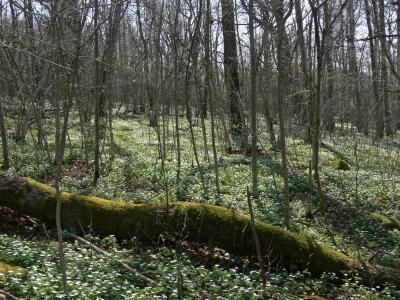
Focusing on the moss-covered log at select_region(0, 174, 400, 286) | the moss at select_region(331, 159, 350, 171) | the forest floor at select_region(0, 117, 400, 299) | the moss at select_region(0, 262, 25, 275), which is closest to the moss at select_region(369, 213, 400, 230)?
the forest floor at select_region(0, 117, 400, 299)

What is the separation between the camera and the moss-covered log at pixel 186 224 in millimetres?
6141

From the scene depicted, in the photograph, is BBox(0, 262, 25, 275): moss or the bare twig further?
BBox(0, 262, 25, 275): moss

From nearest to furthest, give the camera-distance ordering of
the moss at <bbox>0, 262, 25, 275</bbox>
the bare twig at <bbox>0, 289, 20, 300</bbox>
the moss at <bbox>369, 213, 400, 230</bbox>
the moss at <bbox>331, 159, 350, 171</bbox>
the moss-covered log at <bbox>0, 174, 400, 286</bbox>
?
the bare twig at <bbox>0, 289, 20, 300</bbox> → the moss at <bbox>0, 262, 25, 275</bbox> → the moss-covered log at <bbox>0, 174, 400, 286</bbox> → the moss at <bbox>369, 213, 400, 230</bbox> → the moss at <bbox>331, 159, 350, 171</bbox>

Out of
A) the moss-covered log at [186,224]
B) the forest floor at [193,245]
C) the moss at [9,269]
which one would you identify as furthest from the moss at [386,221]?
the moss at [9,269]

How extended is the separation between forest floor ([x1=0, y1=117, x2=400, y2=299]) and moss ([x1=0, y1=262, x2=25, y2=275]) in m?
0.09

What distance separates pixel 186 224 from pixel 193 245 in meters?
0.36

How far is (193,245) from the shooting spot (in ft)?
22.1

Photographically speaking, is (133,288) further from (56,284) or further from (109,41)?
(109,41)

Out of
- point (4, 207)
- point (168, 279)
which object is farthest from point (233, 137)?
point (168, 279)

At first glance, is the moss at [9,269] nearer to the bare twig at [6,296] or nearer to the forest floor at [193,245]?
the forest floor at [193,245]

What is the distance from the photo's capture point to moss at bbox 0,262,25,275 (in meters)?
5.05

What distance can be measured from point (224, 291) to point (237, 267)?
789mm

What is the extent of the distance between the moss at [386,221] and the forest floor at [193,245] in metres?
0.15

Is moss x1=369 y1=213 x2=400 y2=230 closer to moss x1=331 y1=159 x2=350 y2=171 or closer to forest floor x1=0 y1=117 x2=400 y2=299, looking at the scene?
forest floor x1=0 y1=117 x2=400 y2=299
